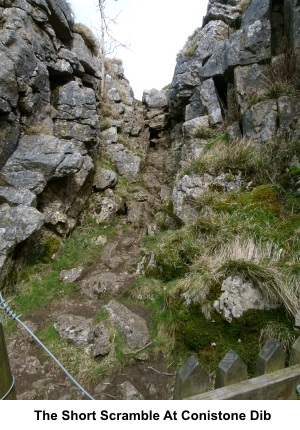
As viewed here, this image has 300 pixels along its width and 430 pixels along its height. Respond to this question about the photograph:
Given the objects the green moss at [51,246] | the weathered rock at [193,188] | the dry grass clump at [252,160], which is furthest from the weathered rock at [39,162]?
the dry grass clump at [252,160]

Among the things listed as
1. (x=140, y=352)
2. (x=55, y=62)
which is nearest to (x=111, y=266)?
(x=140, y=352)

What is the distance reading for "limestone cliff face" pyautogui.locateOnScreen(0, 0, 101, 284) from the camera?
5805 mm

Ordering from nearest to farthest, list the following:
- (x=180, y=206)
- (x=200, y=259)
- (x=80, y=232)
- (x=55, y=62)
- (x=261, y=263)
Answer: (x=261, y=263)
(x=200, y=259)
(x=180, y=206)
(x=80, y=232)
(x=55, y=62)

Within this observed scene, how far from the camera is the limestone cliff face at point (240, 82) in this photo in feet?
19.8

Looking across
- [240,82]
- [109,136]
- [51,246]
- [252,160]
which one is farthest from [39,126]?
[240,82]

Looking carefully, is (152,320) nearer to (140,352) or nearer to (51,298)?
(140,352)

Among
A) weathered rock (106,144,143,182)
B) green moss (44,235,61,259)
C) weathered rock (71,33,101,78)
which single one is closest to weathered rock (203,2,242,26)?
weathered rock (71,33,101,78)

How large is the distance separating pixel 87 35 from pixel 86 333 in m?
11.1

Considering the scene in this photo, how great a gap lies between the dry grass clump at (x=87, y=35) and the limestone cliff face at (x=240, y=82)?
403 centimetres

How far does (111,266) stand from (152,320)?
202cm

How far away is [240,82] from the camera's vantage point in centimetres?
748

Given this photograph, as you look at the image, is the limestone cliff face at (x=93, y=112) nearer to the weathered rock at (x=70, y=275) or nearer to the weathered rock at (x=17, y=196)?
the weathered rock at (x=17, y=196)

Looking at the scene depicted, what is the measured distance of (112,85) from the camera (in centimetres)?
1264

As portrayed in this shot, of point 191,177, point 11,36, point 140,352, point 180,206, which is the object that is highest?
point 11,36
